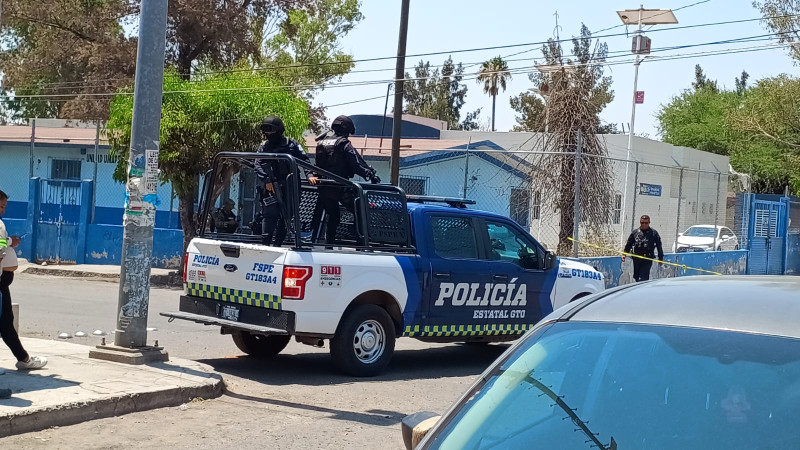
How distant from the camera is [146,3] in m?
9.62

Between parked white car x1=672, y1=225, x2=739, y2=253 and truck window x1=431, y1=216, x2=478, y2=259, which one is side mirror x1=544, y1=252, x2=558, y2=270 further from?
parked white car x1=672, y1=225, x2=739, y2=253

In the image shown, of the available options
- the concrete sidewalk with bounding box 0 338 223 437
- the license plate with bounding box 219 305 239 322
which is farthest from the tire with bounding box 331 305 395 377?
the concrete sidewalk with bounding box 0 338 223 437

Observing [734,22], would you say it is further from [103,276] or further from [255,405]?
[255,405]

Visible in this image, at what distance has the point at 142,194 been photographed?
9680 millimetres

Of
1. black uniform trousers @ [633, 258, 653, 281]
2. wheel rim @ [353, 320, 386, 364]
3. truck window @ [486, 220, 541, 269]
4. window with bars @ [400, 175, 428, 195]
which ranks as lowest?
wheel rim @ [353, 320, 386, 364]

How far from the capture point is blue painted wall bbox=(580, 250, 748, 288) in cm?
2009

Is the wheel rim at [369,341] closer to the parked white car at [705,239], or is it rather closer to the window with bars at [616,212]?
the window with bars at [616,212]

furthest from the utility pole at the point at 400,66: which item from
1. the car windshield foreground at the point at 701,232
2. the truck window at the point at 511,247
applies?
the car windshield foreground at the point at 701,232

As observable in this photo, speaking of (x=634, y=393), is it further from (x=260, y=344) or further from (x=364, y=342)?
(x=260, y=344)

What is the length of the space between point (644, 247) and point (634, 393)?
15.5 metres

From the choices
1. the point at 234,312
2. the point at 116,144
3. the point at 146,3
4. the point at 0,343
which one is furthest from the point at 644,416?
the point at 116,144

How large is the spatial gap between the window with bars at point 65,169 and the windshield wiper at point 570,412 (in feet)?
97.6

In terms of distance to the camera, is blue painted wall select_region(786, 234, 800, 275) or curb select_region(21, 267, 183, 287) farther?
blue painted wall select_region(786, 234, 800, 275)

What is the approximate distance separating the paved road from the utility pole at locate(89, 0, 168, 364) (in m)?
1.13
